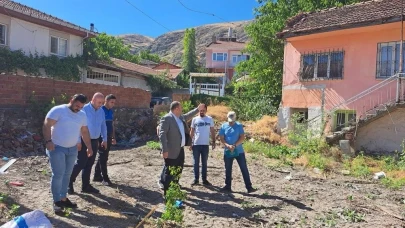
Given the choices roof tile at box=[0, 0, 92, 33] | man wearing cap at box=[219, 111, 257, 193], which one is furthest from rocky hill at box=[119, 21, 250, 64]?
man wearing cap at box=[219, 111, 257, 193]

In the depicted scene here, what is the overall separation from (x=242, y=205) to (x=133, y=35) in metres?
120

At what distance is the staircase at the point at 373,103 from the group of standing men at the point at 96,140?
707 cm

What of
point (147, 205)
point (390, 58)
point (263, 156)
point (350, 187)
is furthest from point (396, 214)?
point (390, 58)

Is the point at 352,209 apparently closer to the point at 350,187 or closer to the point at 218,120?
the point at 350,187

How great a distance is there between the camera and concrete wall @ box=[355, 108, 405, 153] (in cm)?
1321

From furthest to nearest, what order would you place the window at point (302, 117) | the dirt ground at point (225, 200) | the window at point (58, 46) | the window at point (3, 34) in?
the window at point (58, 46), the window at point (3, 34), the window at point (302, 117), the dirt ground at point (225, 200)

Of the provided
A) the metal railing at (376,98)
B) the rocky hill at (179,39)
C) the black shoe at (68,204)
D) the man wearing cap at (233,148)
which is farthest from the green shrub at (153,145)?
the rocky hill at (179,39)

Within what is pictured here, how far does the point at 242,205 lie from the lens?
691 cm

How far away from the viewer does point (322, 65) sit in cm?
1578

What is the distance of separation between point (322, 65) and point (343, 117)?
7.51 ft

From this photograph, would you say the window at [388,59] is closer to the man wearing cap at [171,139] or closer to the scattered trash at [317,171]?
the scattered trash at [317,171]

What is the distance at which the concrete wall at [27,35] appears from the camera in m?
17.0

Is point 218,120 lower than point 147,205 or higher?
higher

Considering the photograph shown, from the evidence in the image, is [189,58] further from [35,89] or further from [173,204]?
[173,204]
